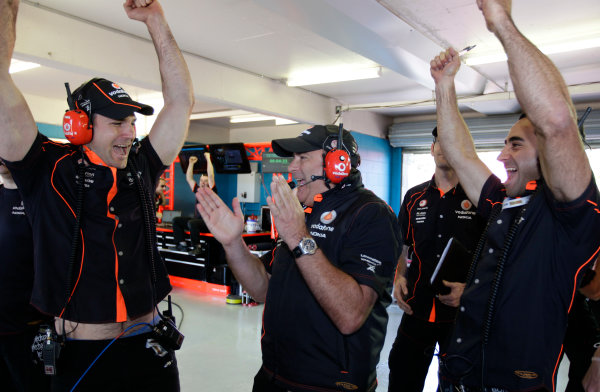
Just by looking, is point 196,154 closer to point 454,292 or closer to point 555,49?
point 555,49

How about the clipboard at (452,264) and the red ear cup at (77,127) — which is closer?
the red ear cup at (77,127)

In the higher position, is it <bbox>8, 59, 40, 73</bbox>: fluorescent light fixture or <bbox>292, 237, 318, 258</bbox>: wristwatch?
<bbox>8, 59, 40, 73</bbox>: fluorescent light fixture

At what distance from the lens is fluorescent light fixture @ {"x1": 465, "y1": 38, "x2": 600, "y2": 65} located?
515 cm

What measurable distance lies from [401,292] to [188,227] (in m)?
6.49

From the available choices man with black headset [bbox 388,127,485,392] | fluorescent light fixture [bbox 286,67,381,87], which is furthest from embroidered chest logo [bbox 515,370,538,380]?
fluorescent light fixture [bbox 286,67,381,87]

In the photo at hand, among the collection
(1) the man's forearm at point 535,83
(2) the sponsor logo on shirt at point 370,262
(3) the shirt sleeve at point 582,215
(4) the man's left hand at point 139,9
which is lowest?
(2) the sponsor logo on shirt at point 370,262

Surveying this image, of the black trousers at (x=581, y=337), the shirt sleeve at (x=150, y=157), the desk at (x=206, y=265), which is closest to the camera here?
the shirt sleeve at (x=150, y=157)

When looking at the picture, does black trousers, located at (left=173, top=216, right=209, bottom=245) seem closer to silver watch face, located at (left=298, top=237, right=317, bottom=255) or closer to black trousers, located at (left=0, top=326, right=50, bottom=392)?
black trousers, located at (left=0, top=326, right=50, bottom=392)

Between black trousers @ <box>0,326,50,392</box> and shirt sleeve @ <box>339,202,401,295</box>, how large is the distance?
203 centimetres

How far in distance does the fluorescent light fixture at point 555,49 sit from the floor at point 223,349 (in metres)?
3.71

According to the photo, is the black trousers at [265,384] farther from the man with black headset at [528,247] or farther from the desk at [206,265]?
the desk at [206,265]

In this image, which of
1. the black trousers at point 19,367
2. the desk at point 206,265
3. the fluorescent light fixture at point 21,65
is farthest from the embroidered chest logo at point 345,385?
the fluorescent light fixture at point 21,65

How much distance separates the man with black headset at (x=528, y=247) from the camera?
154 cm

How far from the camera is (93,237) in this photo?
1.88 meters
